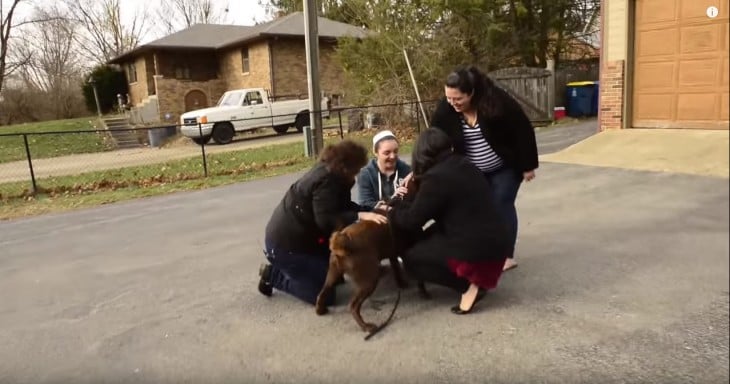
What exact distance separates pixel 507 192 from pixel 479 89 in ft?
1.85

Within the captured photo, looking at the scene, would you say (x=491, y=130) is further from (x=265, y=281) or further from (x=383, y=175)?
(x=265, y=281)

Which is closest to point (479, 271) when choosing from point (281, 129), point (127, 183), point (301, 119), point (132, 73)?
point (127, 183)

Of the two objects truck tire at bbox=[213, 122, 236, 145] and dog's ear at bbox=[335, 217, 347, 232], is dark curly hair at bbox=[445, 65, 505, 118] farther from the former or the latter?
truck tire at bbox=[213, 122, 236, 145]

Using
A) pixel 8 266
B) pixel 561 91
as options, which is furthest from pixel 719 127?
pixel 8 266

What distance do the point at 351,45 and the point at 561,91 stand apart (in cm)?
933

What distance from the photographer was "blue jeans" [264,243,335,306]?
2920 millimetres

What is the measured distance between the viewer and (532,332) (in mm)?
2488

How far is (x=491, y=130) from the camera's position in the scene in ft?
7.11

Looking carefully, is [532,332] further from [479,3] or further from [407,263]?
[479,3]

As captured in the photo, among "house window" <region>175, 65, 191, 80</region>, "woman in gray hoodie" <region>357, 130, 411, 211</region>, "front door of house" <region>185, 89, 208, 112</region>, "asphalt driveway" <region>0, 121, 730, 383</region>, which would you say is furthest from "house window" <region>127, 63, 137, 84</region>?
"woman in gray hoodie" <region>357, 130, 411, 211</region>

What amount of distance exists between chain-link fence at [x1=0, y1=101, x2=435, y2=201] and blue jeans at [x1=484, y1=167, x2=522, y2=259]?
117 centimetres

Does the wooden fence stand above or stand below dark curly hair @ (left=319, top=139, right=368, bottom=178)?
above

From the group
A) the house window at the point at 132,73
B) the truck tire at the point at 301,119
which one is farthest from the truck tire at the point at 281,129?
the house window at the point at 132,73

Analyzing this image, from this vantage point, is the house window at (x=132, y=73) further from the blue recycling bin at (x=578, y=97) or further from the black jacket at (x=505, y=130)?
the blue recycling bin at (x=578, y=97)
